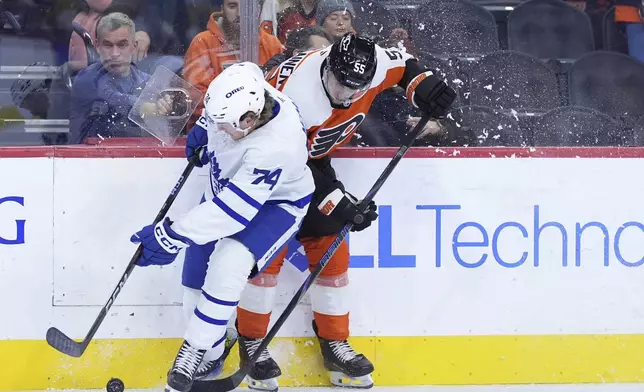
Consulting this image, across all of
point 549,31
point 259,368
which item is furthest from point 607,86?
point 259,368

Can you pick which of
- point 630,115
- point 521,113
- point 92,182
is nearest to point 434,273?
point 521,113

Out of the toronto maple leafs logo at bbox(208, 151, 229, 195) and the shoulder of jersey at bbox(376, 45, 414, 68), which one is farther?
the shoulder of jersey at bbox(376, 45, 414, 68)

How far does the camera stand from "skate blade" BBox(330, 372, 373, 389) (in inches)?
145

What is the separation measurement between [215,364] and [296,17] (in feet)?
3.99

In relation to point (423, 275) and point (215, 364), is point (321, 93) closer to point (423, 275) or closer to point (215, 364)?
point (423, 275)

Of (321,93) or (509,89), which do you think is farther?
(509,89)

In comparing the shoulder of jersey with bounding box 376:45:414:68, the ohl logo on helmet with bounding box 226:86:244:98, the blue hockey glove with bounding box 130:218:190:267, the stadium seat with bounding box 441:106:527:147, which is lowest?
the blue hockey glove with bounding box 130:218:190:267

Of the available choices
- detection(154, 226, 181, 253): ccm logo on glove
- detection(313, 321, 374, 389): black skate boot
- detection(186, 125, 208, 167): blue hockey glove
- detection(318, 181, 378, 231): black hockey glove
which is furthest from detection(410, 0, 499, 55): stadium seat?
detection(154, 226, 181, 253): ccm logo on glove

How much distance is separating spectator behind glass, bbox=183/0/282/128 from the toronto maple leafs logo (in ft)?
1.35

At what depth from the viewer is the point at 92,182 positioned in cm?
363

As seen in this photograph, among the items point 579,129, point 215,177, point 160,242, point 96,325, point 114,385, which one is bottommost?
point 114,385

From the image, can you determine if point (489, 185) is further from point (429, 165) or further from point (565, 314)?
point (565, 314)

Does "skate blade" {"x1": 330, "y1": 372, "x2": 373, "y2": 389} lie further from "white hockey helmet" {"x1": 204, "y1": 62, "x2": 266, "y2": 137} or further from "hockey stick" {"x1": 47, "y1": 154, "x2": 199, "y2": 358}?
"white hockey helmet" {"x1": 204, "y1": 62, "x2": 266, "y2": 137}

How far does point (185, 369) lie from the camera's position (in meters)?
3.29
